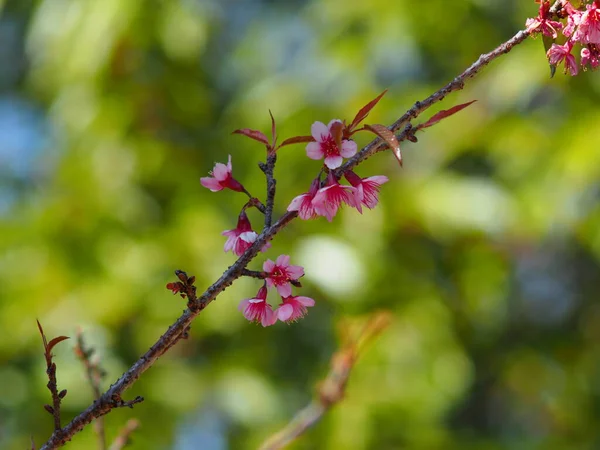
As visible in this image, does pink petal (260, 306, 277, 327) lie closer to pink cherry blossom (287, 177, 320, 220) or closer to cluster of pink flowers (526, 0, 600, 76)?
pink cherry blossom (287, 177, 320, 220)

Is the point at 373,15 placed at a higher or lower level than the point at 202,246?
higher

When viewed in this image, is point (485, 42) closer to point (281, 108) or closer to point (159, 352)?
point (281, 108)

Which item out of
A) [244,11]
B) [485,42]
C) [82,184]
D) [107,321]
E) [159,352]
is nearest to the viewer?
[159,352]

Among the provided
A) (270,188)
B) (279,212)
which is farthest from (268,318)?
(279,212)

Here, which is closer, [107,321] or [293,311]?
[293,311]

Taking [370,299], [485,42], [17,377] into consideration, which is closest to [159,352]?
[370,299]

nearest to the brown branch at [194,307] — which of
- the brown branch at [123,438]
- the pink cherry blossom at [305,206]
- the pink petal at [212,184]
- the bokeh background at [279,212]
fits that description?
the pink cherry blossom at [305,206]

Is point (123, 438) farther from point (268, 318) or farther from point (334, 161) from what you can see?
point (334, 161)
